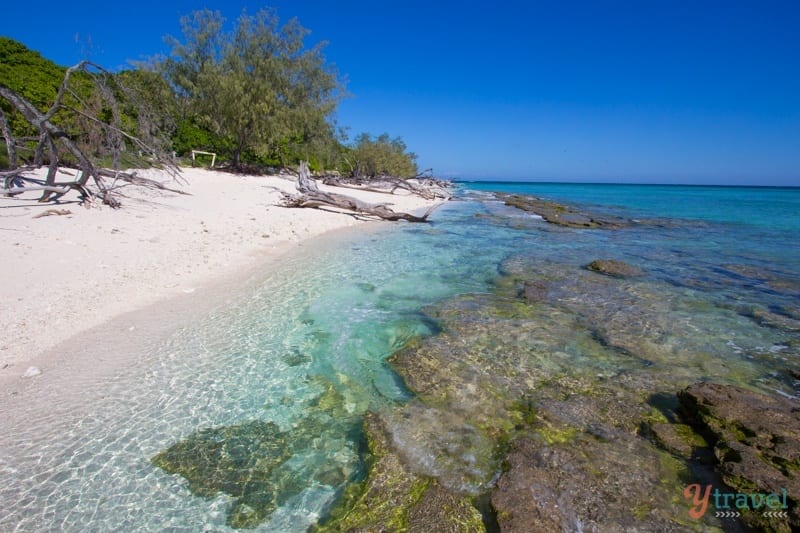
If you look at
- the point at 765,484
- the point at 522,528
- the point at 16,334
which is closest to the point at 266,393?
the point at 522,528

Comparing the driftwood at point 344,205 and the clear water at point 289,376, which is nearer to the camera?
the clear water at point 289,376

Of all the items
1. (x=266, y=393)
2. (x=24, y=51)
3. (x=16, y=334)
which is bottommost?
(x=266, y=393)

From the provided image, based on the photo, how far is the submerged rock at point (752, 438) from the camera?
273 cm

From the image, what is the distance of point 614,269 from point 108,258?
11.2m

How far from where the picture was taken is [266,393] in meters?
4.25

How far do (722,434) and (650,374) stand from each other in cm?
144

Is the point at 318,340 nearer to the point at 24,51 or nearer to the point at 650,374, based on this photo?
the point at 650,374

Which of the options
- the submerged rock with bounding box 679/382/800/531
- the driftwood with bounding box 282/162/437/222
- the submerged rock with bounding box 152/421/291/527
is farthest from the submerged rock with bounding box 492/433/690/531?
the driftwood with bounding box 282/162/437/222

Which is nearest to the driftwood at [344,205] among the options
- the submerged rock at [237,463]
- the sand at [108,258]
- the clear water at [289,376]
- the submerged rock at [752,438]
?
the sand at [108,258]

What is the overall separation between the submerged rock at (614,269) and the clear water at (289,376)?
460mm

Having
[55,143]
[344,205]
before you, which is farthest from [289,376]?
[344,205]

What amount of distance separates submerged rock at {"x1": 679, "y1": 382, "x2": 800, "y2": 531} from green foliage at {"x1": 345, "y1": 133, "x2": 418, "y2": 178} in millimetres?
39691

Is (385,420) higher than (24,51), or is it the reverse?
(24,51)

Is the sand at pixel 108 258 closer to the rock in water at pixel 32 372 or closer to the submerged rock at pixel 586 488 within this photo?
the rock in water at pixel 32 372
